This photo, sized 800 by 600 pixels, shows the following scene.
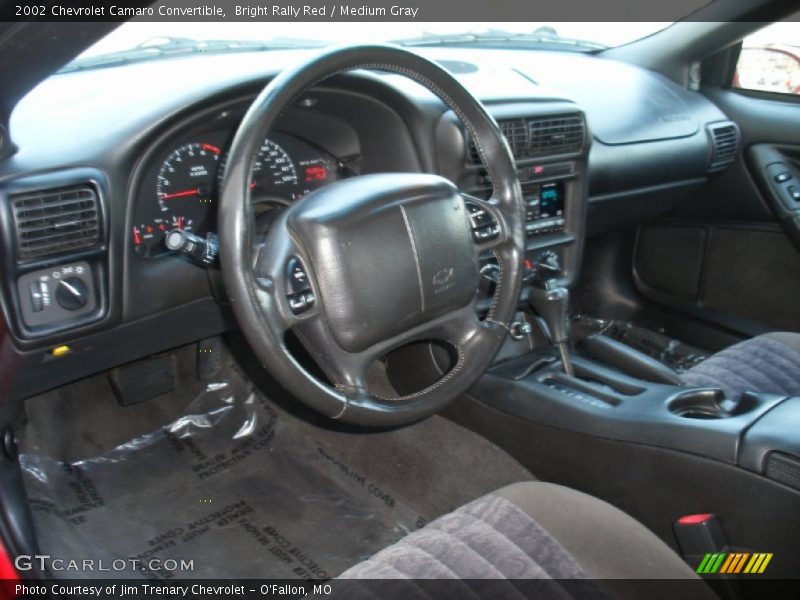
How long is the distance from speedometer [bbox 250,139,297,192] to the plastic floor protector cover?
811 mm

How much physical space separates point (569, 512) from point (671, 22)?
2.09 metres

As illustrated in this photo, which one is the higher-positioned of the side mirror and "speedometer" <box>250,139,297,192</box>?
the side mirror

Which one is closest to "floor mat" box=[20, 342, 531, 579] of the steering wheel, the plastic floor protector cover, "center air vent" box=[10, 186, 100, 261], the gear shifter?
the plastic floor protector cover

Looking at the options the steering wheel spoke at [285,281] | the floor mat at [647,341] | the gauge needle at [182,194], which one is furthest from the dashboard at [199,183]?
the floor mat at [647,341]

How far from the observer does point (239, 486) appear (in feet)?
7.06

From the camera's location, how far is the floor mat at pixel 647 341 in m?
2.88

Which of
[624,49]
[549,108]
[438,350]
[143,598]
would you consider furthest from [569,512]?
[624,49]

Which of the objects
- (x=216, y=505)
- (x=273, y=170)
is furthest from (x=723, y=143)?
(x=216, y=505)

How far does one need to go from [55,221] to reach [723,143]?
230 cm

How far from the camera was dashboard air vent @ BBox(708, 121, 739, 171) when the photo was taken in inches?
111

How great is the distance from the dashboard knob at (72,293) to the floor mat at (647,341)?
1919 millimetres

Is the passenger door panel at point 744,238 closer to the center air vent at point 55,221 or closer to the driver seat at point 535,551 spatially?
the driver seat at point 535,551

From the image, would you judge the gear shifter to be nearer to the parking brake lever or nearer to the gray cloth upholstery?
the parking brake lever

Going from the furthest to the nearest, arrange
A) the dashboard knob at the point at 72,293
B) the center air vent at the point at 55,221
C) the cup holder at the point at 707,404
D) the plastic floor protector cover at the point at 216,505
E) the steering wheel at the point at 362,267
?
the plastic floor protector cover at the point at 216,505 → the cup holder at the point at 707,404 → the dashboard knob at the point at 72,293 → the center air vent at the point at 55,221 → the steering wheel at the point at 362,267
